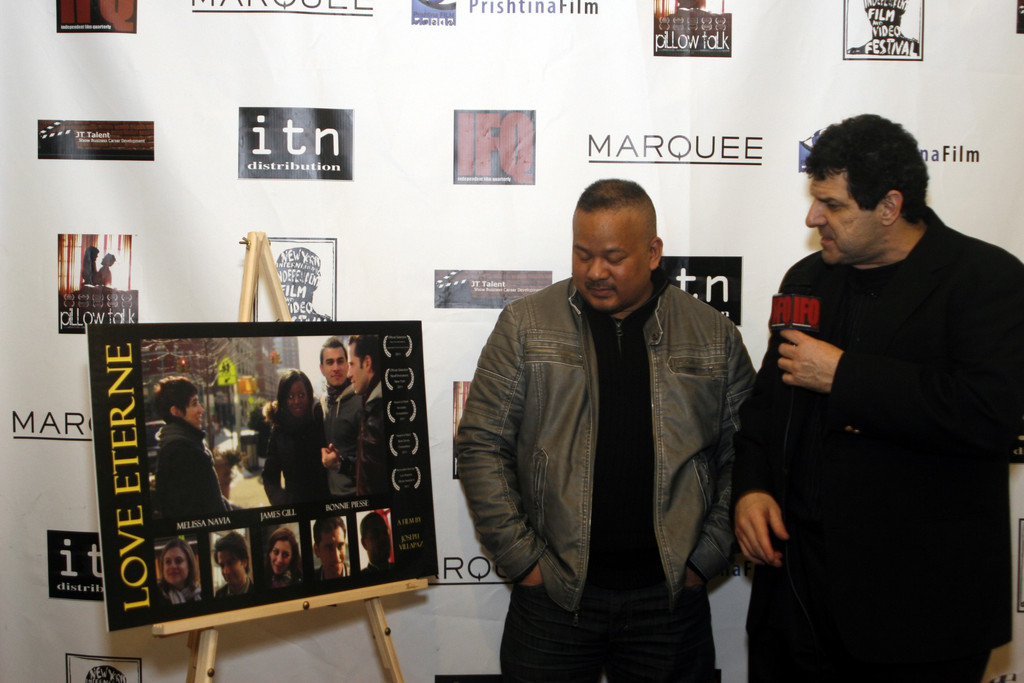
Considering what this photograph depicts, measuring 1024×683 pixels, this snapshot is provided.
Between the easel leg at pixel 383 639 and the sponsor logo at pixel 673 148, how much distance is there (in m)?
1.48

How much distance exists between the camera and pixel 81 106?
230 cm

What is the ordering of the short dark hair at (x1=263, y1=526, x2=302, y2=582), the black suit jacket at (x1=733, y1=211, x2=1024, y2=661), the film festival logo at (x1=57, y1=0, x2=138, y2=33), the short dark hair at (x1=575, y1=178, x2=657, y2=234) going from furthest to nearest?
the film festival logo at (x1=57, y1=0, x2=138, y2=33) < the short dark hair at (x1=575, y1=178, x2=657, y2=234) < the short dark hair at (x1=263, y1=526, x2=302, y2=582) < the black suit jacket at (x1=733, y1=211, x2=1024, y2=661)

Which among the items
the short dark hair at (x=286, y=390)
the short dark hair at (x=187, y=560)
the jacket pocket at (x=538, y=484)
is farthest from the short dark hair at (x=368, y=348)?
the short dark hair at (x=187, y=560)

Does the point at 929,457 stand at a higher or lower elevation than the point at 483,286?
lower

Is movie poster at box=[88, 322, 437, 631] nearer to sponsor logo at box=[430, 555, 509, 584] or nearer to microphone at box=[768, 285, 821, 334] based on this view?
sponsor logo at box=[430, 555, 509, 584]

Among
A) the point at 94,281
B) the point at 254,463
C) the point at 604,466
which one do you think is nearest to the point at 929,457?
the point at 604,466

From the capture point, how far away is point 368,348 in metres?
1.93

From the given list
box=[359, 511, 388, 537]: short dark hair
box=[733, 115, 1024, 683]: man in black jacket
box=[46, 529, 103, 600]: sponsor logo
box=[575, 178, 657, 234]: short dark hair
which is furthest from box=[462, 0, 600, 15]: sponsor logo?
box=[46, 529, 103, 600]: sponsor logo

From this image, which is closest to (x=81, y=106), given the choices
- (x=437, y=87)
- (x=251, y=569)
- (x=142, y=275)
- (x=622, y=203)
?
(x=142, y=275)

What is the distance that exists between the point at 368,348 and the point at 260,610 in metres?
0.69

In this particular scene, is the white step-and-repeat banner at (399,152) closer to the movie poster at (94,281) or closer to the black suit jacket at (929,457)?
the movie poster at (94,281)

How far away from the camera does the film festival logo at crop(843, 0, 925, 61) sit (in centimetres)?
229

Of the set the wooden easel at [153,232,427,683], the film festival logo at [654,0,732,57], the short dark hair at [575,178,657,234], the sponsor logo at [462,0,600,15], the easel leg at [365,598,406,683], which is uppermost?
the sponsor logo at [462,0,600,15]

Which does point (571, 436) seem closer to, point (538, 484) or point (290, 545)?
point (538, 484)
